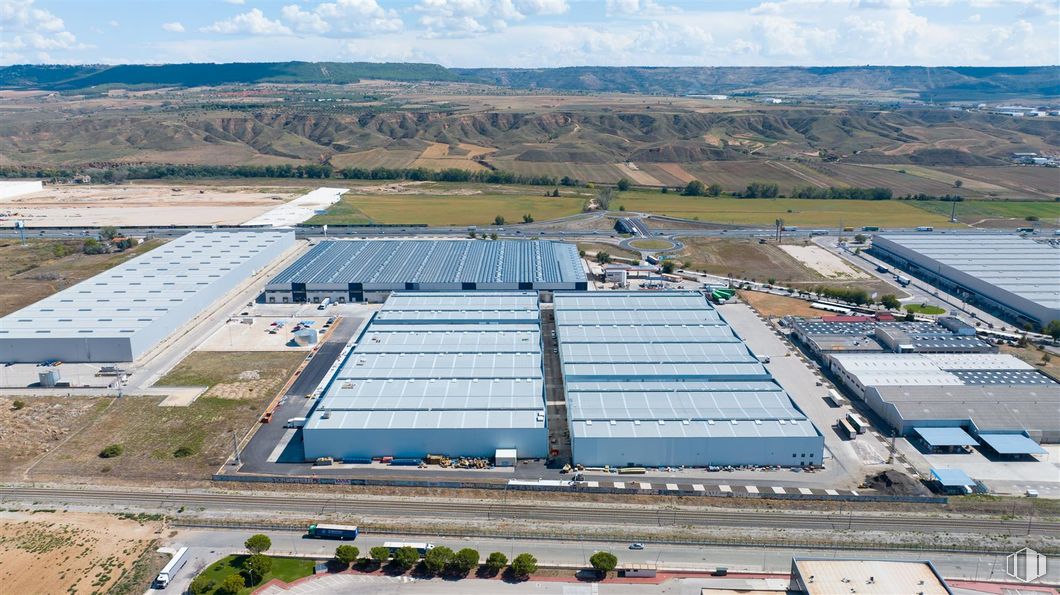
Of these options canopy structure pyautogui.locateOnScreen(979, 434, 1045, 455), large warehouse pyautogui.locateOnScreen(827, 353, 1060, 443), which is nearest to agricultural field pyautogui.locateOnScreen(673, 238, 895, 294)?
large warehouse pyautogui.locateOnScreen(827, 353, 1060, 443)

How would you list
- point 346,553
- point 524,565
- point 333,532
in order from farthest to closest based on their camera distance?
point 333,532 → point 346,553 → point 524,565

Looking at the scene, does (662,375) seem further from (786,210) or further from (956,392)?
(786,210)

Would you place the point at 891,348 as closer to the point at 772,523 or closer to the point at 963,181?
the point at 772,523

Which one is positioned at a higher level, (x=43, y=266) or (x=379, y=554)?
(x=43, y=266)

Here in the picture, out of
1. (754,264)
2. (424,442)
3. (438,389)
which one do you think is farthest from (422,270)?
(754,264)

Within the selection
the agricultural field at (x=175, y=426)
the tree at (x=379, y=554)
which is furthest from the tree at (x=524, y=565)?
the agricultural field at (x=175, y=426)

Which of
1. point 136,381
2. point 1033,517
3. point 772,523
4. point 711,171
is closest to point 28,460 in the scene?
point 136,381
